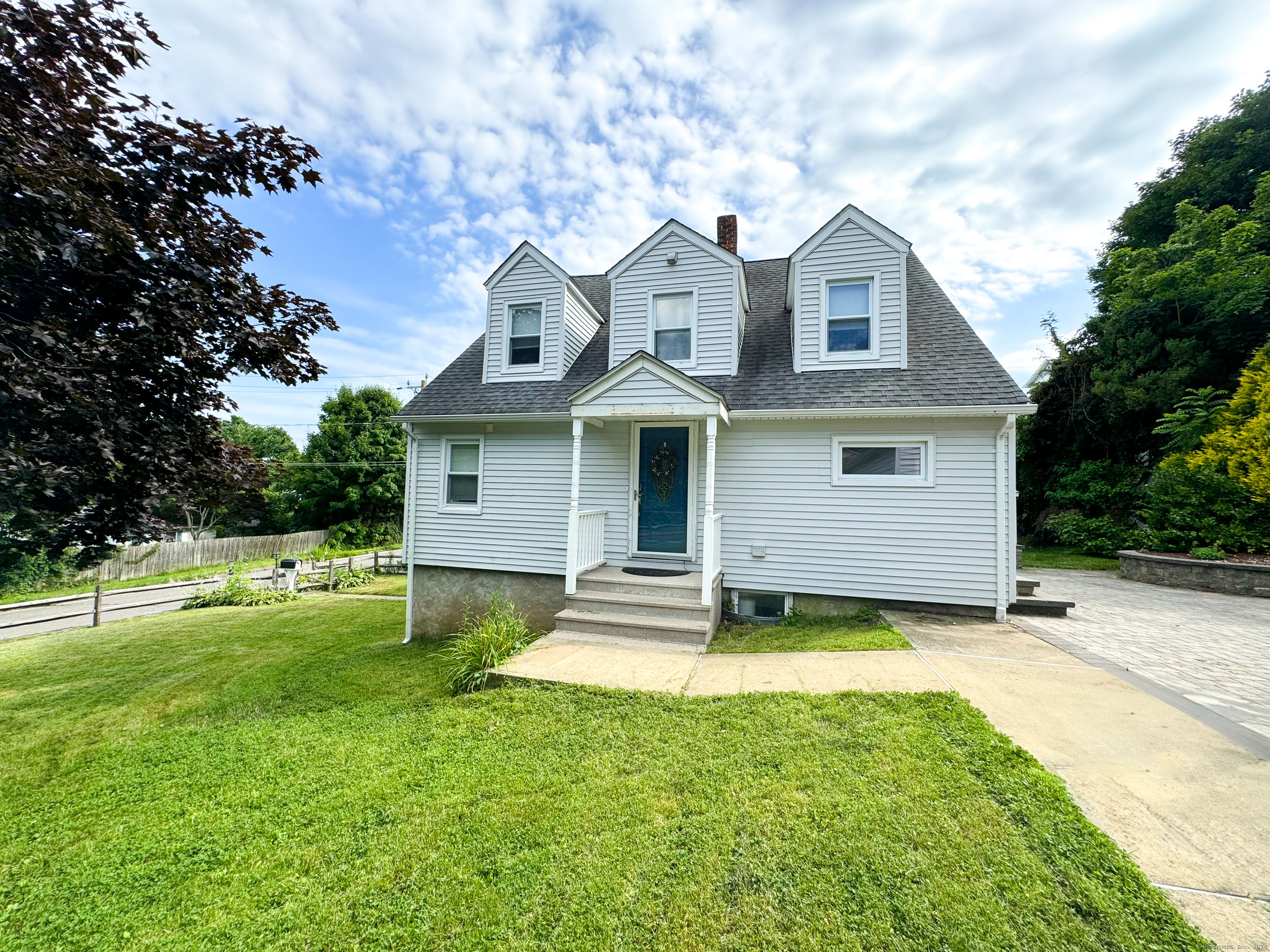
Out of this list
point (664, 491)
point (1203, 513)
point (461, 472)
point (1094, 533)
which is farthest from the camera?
point (1094, 533)

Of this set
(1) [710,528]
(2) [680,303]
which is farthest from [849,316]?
(1) [710,528]

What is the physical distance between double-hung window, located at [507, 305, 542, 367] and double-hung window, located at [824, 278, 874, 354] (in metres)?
5.10

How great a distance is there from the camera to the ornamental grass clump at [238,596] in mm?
13734

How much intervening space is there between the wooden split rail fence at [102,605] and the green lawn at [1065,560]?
21616 millimetres

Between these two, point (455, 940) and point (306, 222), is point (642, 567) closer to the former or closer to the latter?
point (455, 940)

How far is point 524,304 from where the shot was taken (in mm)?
8898

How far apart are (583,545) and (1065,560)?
49.9ft

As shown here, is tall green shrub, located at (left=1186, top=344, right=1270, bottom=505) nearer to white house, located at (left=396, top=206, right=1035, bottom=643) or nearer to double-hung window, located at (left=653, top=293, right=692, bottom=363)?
white house, located at (left=396, top=206, right=1035, bottom=643)

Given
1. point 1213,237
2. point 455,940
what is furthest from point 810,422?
point 1213,237

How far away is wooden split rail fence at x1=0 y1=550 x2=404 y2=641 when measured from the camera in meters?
10.3

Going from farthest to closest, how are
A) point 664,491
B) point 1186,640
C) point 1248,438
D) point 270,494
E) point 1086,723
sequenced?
point 270,494 → point 1248,438 → point 664,491 → point 1186,640 → point 1086,723

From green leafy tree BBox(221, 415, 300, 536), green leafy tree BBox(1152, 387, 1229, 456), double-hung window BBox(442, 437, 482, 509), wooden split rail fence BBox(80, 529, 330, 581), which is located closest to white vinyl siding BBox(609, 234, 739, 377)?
double-hung window BBox(442, 437, 482, 509)

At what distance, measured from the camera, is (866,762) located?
3072mm

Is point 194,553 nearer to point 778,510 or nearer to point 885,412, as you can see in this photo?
point 778,510
